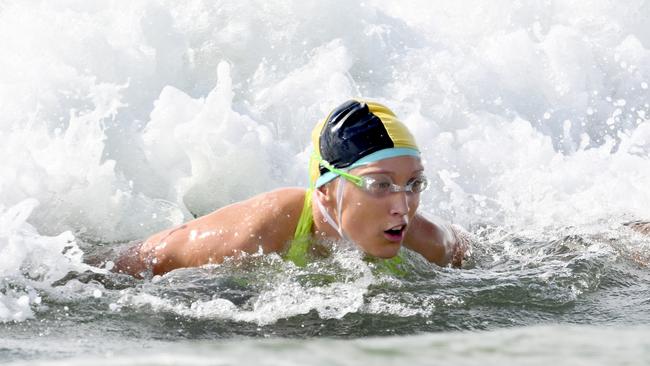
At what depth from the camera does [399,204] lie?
459 centimetres

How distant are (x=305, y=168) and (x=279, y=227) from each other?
2.62m

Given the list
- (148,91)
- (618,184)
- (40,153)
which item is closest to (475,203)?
(618,184)

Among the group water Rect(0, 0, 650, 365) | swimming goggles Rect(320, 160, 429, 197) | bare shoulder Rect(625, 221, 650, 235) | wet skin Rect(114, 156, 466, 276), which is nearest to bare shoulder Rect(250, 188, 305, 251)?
wet skin Rect(114, 156, 466, 276)

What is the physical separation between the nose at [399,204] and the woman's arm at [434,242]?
615 mm

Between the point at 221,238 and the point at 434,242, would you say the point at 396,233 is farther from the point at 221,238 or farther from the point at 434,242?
the point at 221,238

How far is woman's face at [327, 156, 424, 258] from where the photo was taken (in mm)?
4621

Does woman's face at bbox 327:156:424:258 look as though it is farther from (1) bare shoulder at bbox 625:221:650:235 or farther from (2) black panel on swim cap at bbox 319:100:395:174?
(1) bare shoulder at bbox 625:221:650:235

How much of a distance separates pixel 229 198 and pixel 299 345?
508 centimetres

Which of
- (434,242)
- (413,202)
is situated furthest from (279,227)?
(434,242)

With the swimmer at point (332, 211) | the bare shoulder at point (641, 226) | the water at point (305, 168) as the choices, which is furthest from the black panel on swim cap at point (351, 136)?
the bare shoulder at point (641, 226)

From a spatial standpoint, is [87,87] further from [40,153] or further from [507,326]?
[507,326]

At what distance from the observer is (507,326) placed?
4.09m

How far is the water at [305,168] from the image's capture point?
12.7 ft

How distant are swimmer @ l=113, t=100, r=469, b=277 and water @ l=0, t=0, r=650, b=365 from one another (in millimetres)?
136
